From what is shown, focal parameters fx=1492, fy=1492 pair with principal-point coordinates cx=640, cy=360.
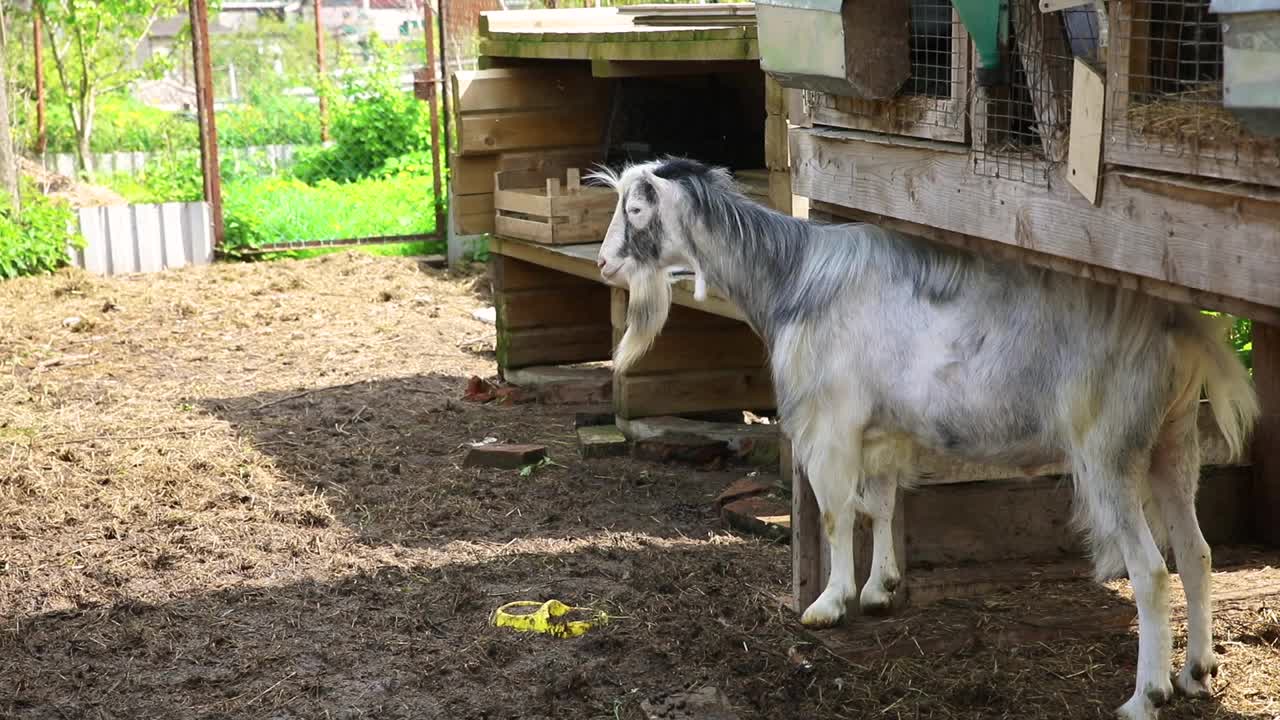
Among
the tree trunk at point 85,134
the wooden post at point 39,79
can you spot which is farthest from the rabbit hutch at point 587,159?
the tree trunk at point 85,134

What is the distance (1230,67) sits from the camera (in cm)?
278

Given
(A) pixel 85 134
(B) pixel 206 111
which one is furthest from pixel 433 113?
(A) pixel 85 134

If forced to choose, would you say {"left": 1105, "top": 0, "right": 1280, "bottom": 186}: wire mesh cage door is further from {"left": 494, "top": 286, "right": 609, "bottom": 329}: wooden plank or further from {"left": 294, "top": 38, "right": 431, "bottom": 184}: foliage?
{"left": 294, "top": 38, "right": 431, "bottom": 184}: foliage

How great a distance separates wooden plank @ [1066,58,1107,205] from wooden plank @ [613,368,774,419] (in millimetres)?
4569

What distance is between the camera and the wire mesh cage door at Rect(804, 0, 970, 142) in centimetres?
403

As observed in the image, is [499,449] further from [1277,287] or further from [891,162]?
[1277,287]

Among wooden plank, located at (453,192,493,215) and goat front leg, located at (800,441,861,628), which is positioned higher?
wooden plank, located at (453,192,493,215)

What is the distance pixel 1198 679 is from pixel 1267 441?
144 cm

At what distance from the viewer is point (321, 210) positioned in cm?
1455

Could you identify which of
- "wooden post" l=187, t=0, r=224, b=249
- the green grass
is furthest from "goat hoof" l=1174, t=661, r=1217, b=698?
the green grass

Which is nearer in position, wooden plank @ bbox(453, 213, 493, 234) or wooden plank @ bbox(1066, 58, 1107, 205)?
wooden plank @ bbox(1066, 58, 1107, 205)

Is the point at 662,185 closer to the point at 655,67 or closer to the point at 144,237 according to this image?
the point at 655,67

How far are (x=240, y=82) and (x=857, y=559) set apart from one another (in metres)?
19.7

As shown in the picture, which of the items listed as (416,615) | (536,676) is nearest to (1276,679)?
(536,676)
